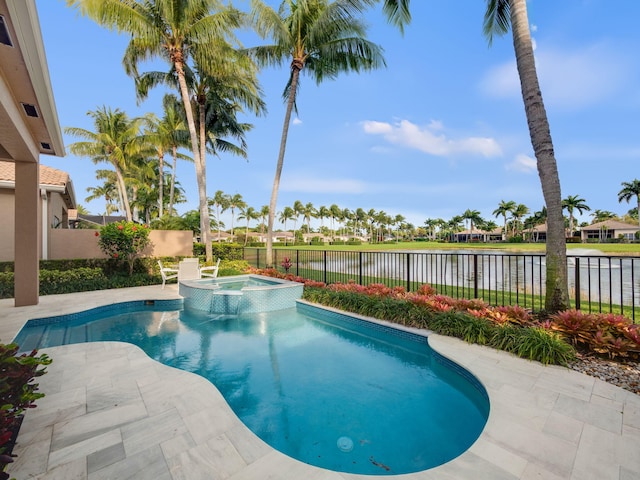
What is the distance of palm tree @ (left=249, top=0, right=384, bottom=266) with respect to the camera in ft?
30.6

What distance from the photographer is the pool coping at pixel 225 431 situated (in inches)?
73.5

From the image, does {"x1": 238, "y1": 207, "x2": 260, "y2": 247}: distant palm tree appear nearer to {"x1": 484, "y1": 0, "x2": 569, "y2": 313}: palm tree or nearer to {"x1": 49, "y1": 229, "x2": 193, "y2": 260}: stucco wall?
{"x1": 49, "y1": 229, "x2": 193, "y2": 260}: stucco wall

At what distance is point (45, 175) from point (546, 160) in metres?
15.7

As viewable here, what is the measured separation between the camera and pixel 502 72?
7.25 metres

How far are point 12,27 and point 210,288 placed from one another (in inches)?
226

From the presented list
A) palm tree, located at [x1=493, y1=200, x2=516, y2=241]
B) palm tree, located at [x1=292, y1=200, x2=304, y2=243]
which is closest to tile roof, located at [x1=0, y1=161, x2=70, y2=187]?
palm tree, located at [x1=292, y1=200, x2=304, y2=243]

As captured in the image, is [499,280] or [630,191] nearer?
[499,280]

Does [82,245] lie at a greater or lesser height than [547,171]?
lesser

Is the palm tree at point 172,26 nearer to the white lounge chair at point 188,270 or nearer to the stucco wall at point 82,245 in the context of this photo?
the white lounge chair at point 188,270

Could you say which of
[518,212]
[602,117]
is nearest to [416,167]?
[602,117]

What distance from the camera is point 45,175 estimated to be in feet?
35.5

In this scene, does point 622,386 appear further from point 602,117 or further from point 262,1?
point 602,117

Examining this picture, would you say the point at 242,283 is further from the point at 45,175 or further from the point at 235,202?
the point at 235,202

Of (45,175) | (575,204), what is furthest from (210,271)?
(575,204)
